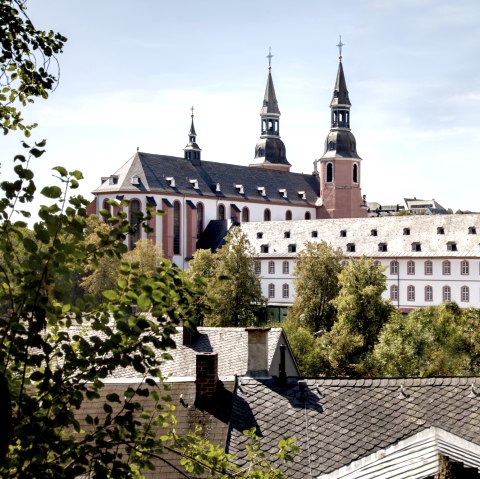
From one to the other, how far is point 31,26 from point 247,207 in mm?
90477

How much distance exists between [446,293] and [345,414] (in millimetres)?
57423

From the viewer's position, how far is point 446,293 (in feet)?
227

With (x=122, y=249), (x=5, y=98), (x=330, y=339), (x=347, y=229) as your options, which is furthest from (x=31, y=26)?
(x=347, y=229)

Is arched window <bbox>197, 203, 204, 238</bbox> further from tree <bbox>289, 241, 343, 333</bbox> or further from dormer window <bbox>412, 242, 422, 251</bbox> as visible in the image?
tree <bbox>289, 241, 343, 333</bbox>

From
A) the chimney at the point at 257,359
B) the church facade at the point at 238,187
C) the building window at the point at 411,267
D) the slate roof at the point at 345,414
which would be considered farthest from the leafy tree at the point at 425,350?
the church facade at the point at 238,187

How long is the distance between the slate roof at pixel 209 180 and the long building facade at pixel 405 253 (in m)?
15.7

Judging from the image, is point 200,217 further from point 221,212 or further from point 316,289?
point 316,289

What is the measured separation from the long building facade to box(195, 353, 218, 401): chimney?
1915 inches

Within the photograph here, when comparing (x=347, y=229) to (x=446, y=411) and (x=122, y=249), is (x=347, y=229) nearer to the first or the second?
(x=446, y=411)

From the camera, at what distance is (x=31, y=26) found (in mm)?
6516

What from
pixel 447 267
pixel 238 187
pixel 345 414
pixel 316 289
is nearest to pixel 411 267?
pixel 447 267

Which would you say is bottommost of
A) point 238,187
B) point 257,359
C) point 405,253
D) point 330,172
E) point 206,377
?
point 206,377

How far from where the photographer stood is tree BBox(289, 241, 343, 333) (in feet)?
189

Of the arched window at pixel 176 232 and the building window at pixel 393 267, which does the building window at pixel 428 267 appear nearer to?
the building window at pixel 393 267
